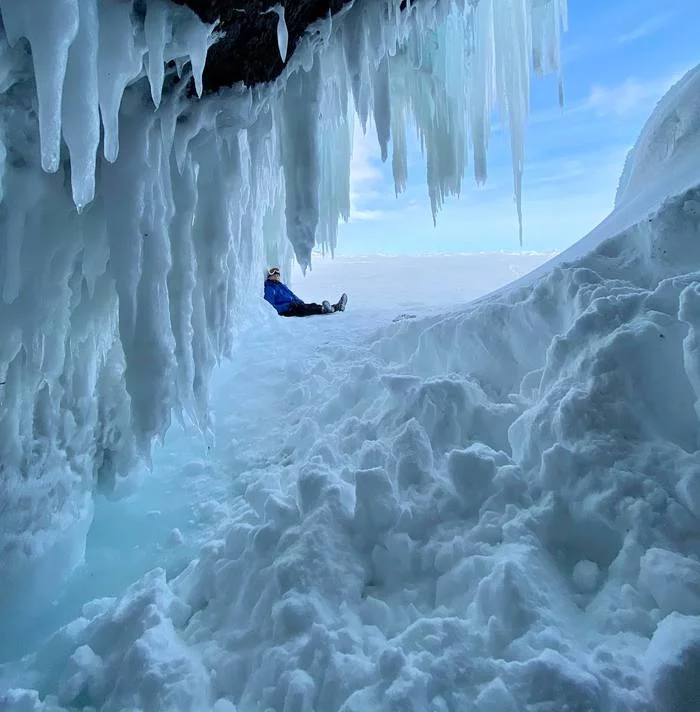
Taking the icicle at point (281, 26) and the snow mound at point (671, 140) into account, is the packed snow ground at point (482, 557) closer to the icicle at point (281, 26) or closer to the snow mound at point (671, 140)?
the snow mound at point (671, 140)

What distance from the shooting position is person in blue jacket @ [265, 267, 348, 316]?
29.8 ft

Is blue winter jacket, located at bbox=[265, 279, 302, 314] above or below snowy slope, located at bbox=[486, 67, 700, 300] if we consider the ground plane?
below

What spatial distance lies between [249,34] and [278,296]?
664 cm

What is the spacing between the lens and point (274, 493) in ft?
10.8

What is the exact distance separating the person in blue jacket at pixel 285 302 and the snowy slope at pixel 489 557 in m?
5.63

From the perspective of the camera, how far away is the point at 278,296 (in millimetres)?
9469

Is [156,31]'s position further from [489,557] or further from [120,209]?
[489,557]

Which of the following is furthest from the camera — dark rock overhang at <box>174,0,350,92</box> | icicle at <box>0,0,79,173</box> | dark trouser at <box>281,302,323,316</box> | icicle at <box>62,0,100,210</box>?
dark trouser at <box>281,302,323,316</box>

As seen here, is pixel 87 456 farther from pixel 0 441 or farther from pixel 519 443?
pixel 519 443

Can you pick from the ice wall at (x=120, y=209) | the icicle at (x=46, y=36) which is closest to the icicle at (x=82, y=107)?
the ice wall at (x=120, y=209)

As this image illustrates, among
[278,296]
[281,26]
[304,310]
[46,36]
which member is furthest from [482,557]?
[278,296]

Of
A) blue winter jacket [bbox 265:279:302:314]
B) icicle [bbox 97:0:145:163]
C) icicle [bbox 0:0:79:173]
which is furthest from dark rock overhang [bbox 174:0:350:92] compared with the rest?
blue winter jacket [bbox 265:279:302:314]

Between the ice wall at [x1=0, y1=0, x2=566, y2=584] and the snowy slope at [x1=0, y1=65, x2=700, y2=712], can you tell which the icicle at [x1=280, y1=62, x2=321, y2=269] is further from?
the snowy slope at [x1=0, y1=65, x2=700, y2=712]

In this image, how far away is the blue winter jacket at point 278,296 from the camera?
9344 mm
